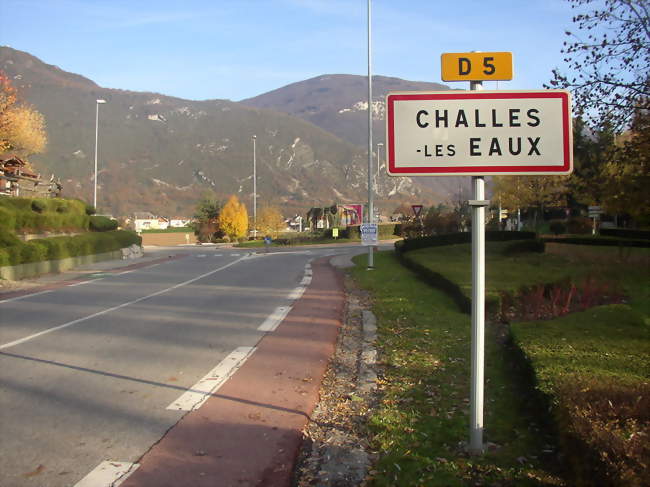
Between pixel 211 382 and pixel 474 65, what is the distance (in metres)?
4.24

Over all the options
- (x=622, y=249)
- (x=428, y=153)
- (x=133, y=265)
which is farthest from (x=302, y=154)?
(x=428, y=153)

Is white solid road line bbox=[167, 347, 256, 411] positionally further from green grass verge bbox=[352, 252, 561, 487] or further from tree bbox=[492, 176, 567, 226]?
Result: tree bbox=[492, 176, 567, 226]

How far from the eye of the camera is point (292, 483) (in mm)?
4062

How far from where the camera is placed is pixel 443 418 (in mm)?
5176

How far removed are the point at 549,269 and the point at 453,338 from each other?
7.15 meters

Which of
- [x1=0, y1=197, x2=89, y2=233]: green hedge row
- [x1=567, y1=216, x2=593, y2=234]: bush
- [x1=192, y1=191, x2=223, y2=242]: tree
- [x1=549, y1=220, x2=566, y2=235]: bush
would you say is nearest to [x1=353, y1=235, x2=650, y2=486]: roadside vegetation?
→ [x1=0, y1=197, x2=89, y2=233]: green hedge row

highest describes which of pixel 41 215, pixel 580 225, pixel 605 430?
pixel 41 215

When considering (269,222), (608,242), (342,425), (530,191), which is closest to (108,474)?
(342,425)

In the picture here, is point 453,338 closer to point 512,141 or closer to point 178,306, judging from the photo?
point 512,141

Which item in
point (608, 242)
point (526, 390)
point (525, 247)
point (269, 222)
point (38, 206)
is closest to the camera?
point (526, 390)

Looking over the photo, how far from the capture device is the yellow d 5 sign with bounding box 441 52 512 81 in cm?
423

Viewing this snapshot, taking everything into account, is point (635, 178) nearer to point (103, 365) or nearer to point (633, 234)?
point (103, 365)

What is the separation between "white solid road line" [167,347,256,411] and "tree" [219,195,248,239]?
66.9 m

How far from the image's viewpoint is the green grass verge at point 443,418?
395 cm
